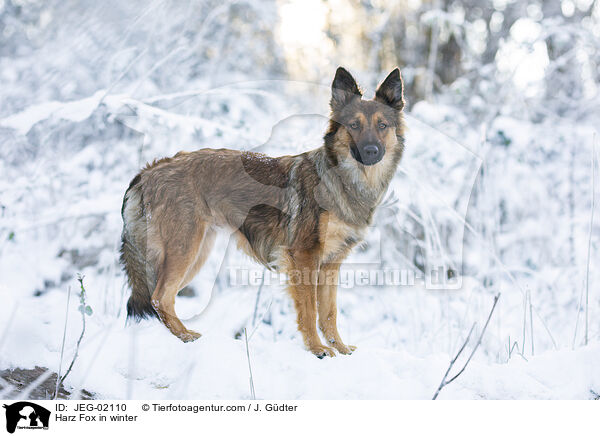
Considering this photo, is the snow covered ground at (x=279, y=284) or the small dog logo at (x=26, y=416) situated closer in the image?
the small dog logo at (x=26, y=416)

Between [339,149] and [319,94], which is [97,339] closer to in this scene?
[339,149]

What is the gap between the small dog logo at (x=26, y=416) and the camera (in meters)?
2.12

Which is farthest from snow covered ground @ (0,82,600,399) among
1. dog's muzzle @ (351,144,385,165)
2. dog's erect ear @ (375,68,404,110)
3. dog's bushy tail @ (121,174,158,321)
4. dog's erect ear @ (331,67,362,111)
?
dog's muzzle @ (351,144,385,165)

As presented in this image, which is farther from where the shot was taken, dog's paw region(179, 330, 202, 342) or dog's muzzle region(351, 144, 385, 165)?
dog's paw region(179, 330, 202, 342)

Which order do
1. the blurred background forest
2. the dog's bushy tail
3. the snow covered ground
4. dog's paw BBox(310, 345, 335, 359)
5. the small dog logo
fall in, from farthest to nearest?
1. the blurred background forest
2. the dog's bushy tail
3. dog's paw BBox(310, 345, 335, 359)
4. the snow covered ground
5. the small dog logo

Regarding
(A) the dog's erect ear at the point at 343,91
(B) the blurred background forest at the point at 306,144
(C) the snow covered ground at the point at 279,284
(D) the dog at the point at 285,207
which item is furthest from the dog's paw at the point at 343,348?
(A) the dog's erect ear at the point at 343,91

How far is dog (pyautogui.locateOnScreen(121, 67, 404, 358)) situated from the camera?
3.03 m

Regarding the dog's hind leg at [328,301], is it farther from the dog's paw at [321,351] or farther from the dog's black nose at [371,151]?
the dog's black nose at [371,151]

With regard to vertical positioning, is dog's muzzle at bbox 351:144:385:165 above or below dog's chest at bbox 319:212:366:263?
above

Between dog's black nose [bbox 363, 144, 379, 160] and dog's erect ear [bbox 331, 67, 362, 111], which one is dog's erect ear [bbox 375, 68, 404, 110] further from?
dog's black nose [bbox 363, 144, 379, 160]

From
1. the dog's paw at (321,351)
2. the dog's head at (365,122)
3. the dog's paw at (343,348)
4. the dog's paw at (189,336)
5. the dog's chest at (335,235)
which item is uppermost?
the dog's head at (365,122)

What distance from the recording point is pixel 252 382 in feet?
7.82

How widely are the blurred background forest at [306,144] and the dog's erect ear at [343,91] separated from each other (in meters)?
0.72

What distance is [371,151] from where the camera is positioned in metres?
2.90
